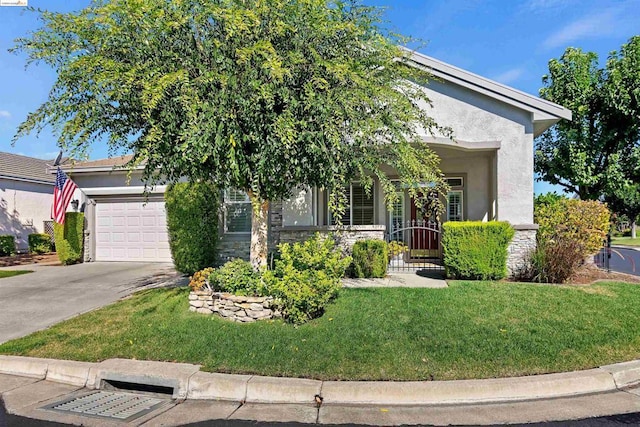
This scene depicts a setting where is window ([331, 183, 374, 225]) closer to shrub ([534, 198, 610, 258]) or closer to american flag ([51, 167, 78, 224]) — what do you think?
shrub ([534, 198, 610, 258])

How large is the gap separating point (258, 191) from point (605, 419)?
5.27 m

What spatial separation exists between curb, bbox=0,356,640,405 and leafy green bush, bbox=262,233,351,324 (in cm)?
174

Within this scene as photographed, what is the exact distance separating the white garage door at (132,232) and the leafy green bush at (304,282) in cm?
849

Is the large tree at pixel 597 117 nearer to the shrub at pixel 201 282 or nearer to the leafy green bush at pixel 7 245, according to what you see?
the shrub at pixel 201 282

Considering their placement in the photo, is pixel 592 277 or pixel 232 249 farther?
pixel 232 249

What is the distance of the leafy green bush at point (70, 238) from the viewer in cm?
1332

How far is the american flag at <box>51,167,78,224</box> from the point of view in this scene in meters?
13.2

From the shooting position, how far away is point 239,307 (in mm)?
6535

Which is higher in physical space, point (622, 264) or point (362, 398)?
point (622, 264)

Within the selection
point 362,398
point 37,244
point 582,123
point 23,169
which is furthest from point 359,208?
point 23,169

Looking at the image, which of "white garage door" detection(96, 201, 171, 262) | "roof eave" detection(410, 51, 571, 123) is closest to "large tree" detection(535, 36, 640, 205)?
"roof eave" detection(410, 51, 571, 123)

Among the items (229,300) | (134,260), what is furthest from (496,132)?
(134,260)

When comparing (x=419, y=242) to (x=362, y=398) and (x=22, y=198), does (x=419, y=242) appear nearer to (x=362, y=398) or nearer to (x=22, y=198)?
(x=362, y=398)

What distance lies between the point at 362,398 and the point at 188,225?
7.63 m
